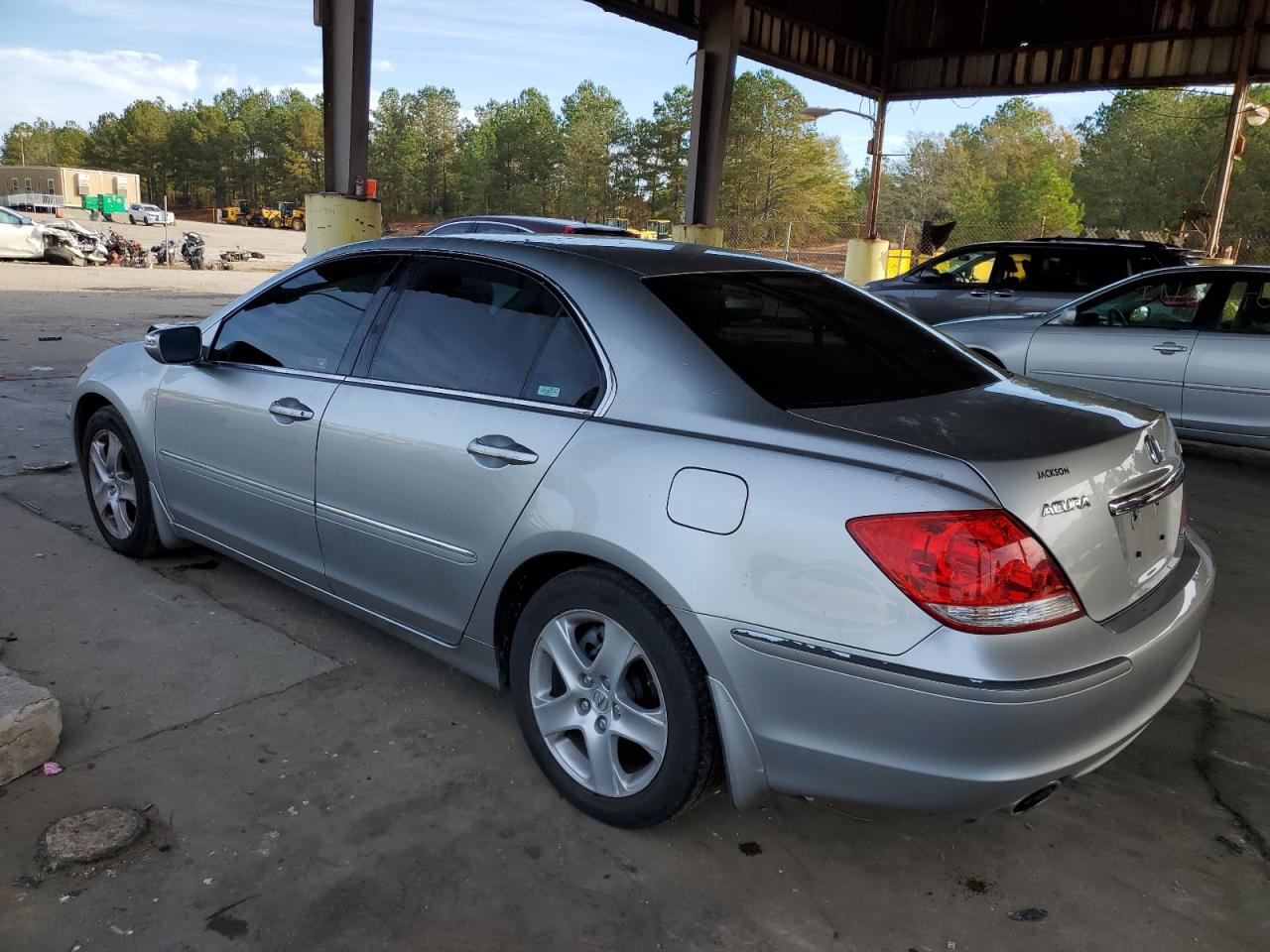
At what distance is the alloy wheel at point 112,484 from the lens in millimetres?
4344

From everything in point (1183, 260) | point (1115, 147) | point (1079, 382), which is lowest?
point (1079, 382)

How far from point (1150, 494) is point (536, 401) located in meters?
1.64

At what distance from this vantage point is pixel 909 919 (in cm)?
232

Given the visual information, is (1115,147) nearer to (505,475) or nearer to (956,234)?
(956,234)

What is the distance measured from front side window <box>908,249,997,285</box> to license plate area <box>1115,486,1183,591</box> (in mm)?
8700

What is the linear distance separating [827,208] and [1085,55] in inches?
1886

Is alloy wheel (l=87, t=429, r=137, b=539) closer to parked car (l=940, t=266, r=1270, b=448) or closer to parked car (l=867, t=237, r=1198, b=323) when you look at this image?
parked car (l=940, t=266, r=1270, b=448)

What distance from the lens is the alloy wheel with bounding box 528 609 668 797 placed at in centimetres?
250

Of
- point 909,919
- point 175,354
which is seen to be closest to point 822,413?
point 909,919

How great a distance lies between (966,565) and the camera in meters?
2.04

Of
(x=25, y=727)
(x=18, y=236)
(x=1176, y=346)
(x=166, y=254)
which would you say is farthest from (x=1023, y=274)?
(x=166, y=254)

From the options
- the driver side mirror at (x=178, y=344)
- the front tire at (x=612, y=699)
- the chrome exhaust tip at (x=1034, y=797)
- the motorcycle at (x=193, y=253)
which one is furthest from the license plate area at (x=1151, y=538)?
the motorcycle at (x=193, y=253)

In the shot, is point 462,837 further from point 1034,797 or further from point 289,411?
point 289,411

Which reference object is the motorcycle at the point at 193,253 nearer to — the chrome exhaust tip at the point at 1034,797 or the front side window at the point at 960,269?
the front side window at the point at 960,269
